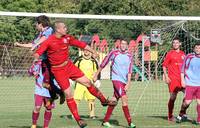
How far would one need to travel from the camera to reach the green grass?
15133 millimetres

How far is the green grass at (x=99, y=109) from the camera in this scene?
1513 cm

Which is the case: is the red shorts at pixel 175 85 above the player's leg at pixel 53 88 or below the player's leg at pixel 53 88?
below

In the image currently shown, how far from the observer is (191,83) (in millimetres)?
15125

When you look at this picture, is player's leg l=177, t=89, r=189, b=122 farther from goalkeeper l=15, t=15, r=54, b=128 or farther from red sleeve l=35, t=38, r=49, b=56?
red sleeve l=35, t=38, r=49, b=56

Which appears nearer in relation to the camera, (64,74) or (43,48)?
(43,48)

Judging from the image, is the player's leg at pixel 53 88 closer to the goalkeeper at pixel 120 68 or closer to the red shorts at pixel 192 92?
the goalkeeper at pixel 120 68

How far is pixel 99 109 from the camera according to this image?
20.0 m

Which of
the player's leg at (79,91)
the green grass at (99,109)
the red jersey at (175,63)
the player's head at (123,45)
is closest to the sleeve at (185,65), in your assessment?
the red jersey at (175,63)

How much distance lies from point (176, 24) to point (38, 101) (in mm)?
7308

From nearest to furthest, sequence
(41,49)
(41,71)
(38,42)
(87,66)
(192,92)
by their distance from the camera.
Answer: (41,49), (38,42), (41,71), (192,92), (87,66)

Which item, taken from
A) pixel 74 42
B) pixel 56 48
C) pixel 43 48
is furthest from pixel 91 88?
pixel 43 48

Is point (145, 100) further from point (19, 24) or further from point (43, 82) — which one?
point (43, 82)

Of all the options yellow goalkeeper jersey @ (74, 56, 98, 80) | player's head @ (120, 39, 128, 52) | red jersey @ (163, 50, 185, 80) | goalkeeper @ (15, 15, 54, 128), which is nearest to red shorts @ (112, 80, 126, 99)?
player's head @ (120, 39, 128, 52)

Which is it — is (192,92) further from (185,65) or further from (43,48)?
(43,48)
